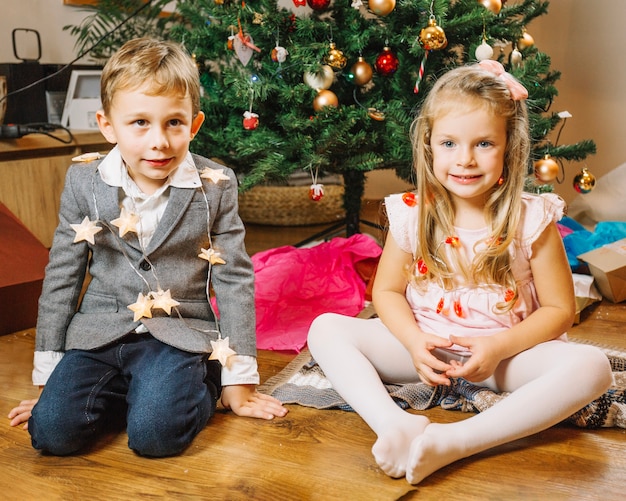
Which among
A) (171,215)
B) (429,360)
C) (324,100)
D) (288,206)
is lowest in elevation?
(288,206)

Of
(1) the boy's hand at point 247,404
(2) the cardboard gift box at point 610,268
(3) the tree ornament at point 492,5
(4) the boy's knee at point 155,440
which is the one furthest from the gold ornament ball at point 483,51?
(4) the boy's knee at point 155,440

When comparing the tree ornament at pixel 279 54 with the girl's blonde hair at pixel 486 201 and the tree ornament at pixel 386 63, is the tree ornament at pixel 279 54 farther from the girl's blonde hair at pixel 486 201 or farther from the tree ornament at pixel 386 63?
the girl's blonde hair at pixel 486 201

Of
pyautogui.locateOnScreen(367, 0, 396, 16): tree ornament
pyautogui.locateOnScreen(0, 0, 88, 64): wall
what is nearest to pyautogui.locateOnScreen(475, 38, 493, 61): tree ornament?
pyautogui.locateOnScreen(367, 0, 396, 16): tree ornament

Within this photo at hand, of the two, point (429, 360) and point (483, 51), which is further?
point (483, 51)

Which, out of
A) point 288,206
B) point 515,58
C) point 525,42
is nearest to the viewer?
point 515,58

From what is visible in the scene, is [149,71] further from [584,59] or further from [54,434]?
[584,59]

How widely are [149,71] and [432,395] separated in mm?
723

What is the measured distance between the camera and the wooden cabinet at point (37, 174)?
1955 mm

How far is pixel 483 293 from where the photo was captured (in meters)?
1.16

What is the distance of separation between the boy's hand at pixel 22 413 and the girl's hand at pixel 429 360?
0.66 m

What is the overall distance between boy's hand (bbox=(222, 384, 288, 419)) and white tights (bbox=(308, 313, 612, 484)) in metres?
0.12

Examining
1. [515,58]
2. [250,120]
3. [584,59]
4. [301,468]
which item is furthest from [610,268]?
[584,59]

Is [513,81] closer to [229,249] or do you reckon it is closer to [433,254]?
[433,254]

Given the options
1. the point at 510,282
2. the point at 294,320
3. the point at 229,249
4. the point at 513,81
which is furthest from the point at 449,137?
the point at 294,320
